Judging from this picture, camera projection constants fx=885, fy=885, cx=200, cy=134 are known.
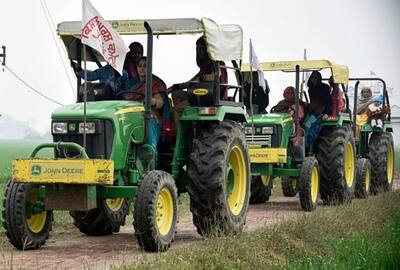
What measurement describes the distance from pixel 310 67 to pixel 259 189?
2264 mm

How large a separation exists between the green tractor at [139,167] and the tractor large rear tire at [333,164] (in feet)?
12.3

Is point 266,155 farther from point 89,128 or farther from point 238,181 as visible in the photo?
point 89,128

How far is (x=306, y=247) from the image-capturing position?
29.2 feet

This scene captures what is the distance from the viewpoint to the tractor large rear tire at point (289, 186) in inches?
640

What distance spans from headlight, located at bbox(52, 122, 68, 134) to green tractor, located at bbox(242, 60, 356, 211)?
491cm

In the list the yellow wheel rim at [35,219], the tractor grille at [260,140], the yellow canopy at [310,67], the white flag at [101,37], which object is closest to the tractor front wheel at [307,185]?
the tractor grille at [260,140]

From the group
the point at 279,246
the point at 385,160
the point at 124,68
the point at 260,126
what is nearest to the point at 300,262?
the point at 279,246

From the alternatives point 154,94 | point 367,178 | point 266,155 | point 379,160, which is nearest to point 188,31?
point 154,94

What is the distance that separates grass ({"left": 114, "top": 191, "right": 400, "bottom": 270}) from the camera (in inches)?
290

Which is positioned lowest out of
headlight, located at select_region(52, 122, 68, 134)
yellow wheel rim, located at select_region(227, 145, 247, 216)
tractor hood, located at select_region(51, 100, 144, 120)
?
yellow wheel rim, located at select_region(227, 145, 247, 216)

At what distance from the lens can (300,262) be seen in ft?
26.0

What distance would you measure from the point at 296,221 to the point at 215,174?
1.37 metres

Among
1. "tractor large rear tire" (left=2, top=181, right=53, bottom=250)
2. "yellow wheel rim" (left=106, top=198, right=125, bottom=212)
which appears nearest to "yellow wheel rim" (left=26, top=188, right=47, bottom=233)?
"tractor large rear tire" (left=2, top=181, right=53, bottom=250)

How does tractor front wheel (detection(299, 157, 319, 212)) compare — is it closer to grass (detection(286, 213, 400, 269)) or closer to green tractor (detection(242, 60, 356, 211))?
green tractor (detection(242, 60, 356, 211))
